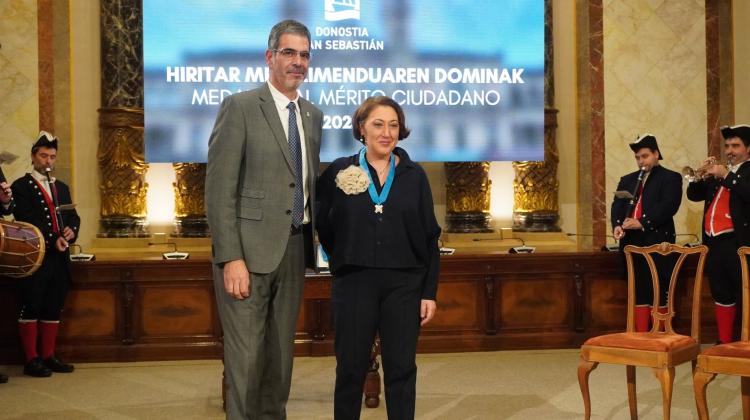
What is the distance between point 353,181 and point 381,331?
0.59 meters

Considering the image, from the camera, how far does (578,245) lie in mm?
8758

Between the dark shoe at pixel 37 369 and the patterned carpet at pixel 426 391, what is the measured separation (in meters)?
0.07

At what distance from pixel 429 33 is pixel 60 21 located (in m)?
3.38

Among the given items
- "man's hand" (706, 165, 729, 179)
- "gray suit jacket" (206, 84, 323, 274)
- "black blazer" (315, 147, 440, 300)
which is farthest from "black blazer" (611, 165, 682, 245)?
"gray suit jacket" (206, 84, 323, 274)

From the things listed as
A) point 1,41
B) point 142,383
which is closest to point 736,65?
point 142,383

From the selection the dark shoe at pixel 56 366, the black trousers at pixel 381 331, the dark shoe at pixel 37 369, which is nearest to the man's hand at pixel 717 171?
the black trousers at pixel 381 331

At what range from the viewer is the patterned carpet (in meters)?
5.02

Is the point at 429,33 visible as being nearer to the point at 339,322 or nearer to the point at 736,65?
the point at 736,65

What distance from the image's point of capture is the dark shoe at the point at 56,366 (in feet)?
21.0

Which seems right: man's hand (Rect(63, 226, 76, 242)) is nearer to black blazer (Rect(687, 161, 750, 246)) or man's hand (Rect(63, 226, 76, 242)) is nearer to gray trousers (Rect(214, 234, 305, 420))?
gray trousers (Rect(214, 234, 305, 420))

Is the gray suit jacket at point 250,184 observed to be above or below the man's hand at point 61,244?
above

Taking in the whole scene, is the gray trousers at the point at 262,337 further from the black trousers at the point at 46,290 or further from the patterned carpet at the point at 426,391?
the black trousers at the point at 46,290

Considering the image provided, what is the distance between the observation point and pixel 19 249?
18.4ft

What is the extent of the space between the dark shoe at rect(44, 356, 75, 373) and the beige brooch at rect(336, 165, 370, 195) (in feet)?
12.6
